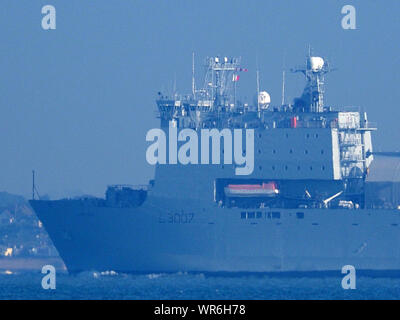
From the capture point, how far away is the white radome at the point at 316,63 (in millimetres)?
74562

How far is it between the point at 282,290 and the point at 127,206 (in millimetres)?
7216

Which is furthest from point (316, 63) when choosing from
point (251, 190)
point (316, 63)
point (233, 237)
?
point (233, 237)

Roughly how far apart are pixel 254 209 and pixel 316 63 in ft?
22.6

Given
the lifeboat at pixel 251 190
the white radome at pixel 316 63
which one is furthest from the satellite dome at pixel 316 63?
the lifeboat at pixel 251 190

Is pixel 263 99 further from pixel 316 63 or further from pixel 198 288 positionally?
pixel 198 288

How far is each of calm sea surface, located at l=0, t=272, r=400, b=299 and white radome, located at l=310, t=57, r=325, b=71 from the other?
845cm

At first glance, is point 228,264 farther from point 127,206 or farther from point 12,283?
point 12,283

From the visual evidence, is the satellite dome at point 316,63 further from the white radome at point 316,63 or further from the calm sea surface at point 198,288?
the calm sea surface at point 198,288

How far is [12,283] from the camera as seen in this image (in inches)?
3169

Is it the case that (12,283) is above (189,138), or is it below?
below

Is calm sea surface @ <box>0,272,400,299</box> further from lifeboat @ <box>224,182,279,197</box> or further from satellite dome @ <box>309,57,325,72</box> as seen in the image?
satellite dome @ <box>309,57,325,72</box>

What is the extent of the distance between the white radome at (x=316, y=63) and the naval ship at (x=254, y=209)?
2.06m

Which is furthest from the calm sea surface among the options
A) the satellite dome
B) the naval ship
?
the satellite dome
